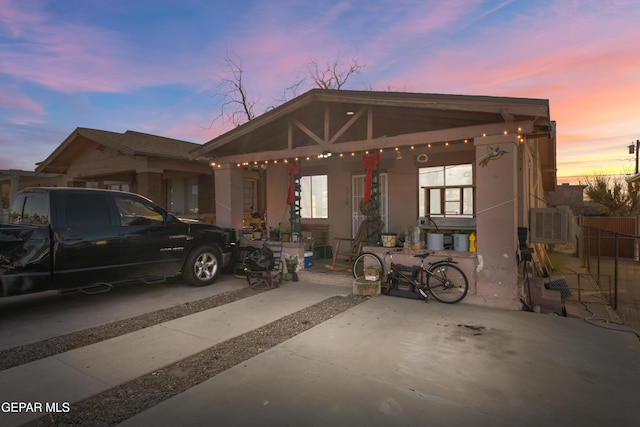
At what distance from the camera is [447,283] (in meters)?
6.05

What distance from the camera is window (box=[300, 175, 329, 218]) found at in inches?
418

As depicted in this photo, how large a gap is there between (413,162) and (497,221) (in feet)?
12.0

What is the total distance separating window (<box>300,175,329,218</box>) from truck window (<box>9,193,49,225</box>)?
21.7 ft

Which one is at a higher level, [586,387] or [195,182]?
[195,182]

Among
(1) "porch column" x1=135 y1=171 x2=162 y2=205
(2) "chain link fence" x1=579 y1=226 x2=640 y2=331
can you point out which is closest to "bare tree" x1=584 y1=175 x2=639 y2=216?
(2) "chain link fence" x1=579 y1=226 x2=640 y2=331

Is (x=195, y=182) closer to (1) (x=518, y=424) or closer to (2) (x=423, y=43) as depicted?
(2) (x=423, y=43)

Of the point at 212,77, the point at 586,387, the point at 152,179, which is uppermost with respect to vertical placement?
the point at 212,77

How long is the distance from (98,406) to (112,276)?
3.64m

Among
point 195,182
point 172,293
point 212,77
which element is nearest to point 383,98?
point 172,293

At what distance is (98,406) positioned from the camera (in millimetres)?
2854

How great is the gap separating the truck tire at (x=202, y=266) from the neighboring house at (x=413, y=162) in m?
1.59

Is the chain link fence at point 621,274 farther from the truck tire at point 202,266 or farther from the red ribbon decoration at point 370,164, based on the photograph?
the truck tire at point 202,266

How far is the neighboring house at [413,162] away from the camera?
18.7ft

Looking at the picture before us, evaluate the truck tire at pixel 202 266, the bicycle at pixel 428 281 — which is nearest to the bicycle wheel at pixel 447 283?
the bicycle at pixel 428 281
